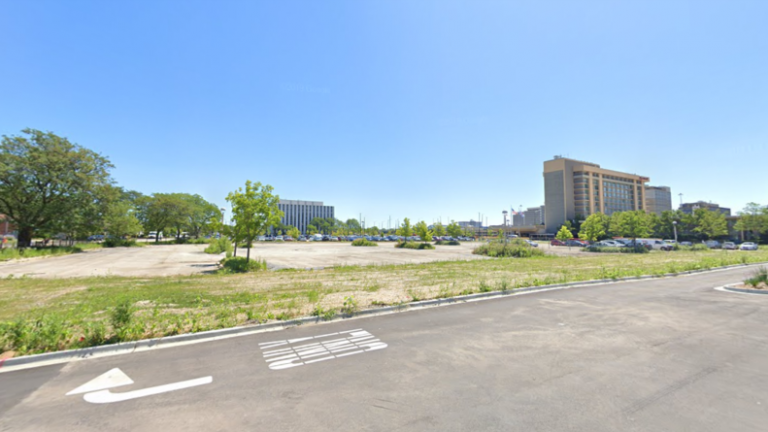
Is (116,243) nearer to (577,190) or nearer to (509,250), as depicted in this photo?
(509,250)

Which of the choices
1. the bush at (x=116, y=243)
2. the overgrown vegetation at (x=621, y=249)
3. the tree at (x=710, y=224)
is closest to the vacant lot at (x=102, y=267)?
the bush at (x=116, y=243)

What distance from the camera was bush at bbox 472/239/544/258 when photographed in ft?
96.9

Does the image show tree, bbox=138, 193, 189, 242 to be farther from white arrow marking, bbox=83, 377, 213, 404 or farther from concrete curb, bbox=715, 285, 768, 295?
concrete curb, bbox=715, 285, 768, 295

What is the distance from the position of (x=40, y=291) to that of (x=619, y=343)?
17.7m

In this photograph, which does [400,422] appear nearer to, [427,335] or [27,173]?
[427,335]

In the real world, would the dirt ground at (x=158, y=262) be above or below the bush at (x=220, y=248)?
below

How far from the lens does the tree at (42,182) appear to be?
32.4 m

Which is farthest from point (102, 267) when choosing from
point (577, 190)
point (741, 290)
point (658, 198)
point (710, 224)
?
point (658, 198)

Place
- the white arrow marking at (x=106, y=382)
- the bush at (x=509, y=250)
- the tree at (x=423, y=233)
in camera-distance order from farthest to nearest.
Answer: the tree at (x=423, y=233) < the bush at (x=509, y=250) < the white arrow marking at (x=106, y=382)

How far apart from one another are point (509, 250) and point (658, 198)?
204630 mm

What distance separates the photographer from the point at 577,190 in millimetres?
118438

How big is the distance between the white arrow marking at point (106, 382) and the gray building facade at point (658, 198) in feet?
688

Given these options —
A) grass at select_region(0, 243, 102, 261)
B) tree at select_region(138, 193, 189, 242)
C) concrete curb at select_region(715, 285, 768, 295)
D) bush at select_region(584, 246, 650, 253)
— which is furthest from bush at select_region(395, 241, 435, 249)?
tree at select_region(138, 193, 189, 242)

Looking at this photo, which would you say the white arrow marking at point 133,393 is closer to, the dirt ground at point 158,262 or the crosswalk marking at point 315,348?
the crosswalk marking at point 315,348
